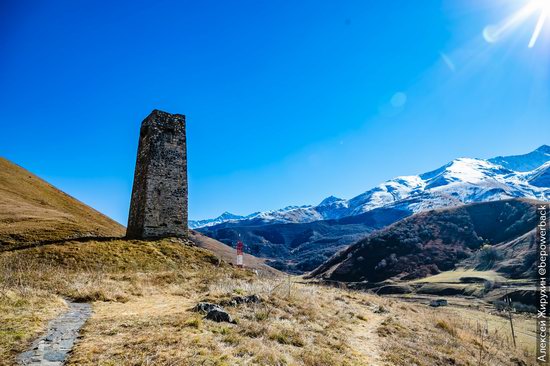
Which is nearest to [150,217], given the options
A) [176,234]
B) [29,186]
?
[176,234]

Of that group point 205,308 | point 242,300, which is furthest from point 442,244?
point 205,308

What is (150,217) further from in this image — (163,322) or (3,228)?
(163,322)

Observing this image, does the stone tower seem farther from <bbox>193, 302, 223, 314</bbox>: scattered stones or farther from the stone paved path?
the stone paved path

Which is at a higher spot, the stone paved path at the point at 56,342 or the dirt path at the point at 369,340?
the stone paved path at the point at 56,342

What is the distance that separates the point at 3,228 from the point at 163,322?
2066 centimetres

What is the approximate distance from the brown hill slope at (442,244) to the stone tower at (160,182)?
417ft

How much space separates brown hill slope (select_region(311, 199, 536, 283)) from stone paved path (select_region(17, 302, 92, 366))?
138028mm

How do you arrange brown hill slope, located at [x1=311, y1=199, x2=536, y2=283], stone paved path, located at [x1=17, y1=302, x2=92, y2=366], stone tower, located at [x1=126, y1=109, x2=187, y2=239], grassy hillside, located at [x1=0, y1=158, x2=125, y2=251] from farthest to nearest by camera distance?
brown hill slope, located at [x1=311, y1=199, x2=536, y2=283] < stone tower, located at [x1=126, y1=109, x2=187, y2=239] < grassy hillside, located at [x1=0, y1=158, x2=125, y2=251] < stone paved path, located at [x1=17, y1=302, x2=92, y2=366]

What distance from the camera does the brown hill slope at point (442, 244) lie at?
14000 cm

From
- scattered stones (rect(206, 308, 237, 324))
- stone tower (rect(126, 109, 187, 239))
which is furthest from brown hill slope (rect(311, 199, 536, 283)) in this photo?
scattered stones (rect(206, 308, 237, 324))

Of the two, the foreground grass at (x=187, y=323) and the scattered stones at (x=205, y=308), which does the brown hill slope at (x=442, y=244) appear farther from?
the scattered stones at (x=205, y=308)

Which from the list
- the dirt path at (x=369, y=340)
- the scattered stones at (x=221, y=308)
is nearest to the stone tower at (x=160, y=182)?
the scattered stones at (x=221, y=308)

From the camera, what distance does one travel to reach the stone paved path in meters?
6.46

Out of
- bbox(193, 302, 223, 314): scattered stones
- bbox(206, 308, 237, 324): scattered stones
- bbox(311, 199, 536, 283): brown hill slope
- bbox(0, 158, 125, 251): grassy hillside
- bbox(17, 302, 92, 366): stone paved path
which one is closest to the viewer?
bbox(17, 302, 92, 366): stone paved path
